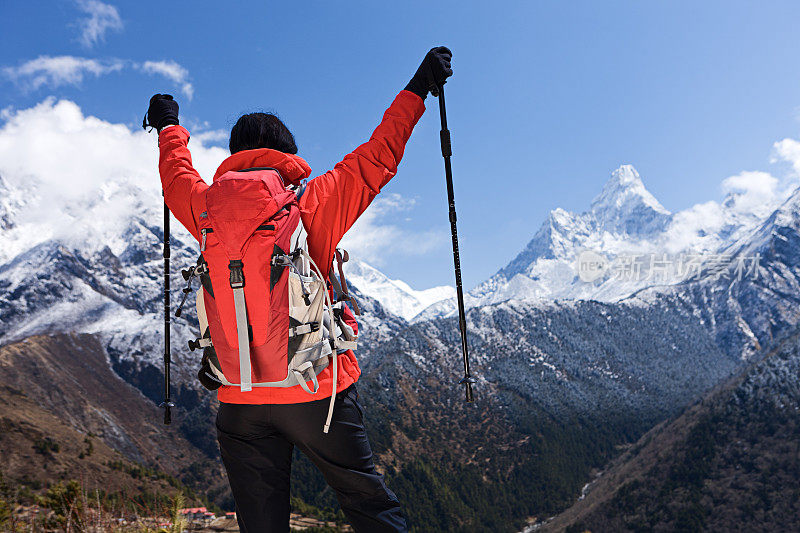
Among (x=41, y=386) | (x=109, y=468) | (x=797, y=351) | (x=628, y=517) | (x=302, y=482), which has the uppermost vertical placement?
(x=41, y=386)

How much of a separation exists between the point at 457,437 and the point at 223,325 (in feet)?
616

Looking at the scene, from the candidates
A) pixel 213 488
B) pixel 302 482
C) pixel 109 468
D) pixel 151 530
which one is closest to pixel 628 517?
pixel 302 482

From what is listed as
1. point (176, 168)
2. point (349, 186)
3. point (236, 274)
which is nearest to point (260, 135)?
point (176, 168)

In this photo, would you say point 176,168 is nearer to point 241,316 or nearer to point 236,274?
point 236,274

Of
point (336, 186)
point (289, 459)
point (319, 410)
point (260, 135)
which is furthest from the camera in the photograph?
point (260, 135)

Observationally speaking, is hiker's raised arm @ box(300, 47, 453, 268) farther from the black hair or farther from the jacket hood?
the black hair

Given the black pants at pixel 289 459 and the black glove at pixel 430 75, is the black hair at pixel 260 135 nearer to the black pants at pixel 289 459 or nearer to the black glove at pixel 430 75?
the black glove at pixel 430 75

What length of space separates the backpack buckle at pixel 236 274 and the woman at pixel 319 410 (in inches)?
21.6

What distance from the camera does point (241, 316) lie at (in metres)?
3.68

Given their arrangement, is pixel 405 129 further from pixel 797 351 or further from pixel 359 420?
pixel 797 351

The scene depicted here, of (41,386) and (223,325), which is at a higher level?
(41,386)

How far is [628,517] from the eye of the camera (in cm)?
10512

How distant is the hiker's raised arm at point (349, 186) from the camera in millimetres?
3941

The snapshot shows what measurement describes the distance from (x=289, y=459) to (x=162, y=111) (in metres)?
3.47
